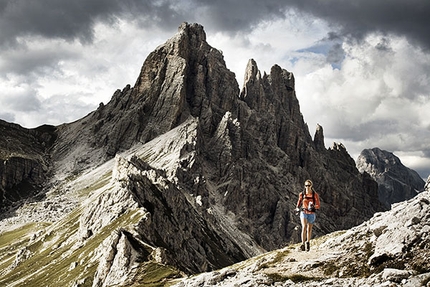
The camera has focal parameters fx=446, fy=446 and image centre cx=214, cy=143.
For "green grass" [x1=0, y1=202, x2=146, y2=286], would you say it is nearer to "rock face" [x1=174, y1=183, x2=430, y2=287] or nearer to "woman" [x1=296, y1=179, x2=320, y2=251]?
"rock face" [x1=174, y1=183, x2=430, y2=287]

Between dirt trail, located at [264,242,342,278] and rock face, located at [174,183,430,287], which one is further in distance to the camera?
dirt trail, located at [264,242,342,278]

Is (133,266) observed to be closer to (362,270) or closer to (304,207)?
(304,207)

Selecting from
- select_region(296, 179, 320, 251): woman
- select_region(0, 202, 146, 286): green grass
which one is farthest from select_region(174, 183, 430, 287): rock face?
select_region(0, 202, 146, 286): green grass

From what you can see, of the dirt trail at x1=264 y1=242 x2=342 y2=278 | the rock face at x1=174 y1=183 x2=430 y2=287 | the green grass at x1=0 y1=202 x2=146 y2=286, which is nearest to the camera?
the rock face at x1=174 y1=183 x2=430 y2=287

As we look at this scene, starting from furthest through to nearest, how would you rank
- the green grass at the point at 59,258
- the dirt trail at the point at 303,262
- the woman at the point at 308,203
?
1. the green grass at the point at 59,258
2. the woman at the point at 308,203
3. the dirt trail at the point at 303,262

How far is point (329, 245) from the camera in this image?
1447 inches

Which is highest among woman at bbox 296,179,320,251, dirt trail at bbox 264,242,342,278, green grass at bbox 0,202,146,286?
woman at bbox 296,179,320,251

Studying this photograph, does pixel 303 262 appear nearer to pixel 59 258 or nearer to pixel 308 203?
pixel 308 203

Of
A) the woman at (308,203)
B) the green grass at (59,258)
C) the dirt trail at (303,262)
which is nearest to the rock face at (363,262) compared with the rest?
the dirt trail at (303,262)

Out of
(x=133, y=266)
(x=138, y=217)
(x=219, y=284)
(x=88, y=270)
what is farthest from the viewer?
(x=138, y=217)

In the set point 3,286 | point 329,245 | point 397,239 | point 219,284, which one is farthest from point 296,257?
point 3,286

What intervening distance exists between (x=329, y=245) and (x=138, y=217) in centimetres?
9170

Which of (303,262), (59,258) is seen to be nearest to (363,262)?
(303,262)

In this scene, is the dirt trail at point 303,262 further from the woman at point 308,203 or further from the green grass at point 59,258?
the green grass at point 59,258
